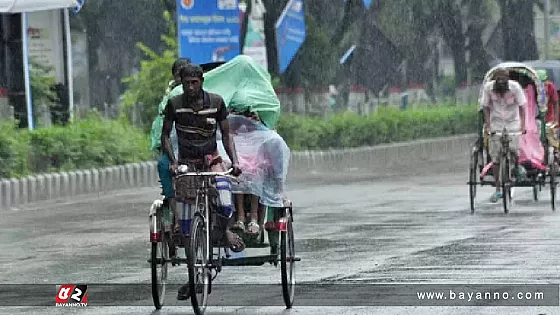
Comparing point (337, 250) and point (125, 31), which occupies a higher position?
point (125, 31)

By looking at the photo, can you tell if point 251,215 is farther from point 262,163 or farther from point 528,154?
point 528,154

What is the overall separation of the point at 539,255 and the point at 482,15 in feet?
124

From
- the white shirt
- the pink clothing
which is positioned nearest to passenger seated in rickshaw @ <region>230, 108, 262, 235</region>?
the white shirt

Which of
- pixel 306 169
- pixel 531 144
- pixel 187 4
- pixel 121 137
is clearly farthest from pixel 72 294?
pixel 306 169

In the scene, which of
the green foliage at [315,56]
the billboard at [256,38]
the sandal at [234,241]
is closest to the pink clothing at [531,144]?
the billboard at [256,38]

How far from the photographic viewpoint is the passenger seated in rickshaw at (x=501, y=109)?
2000cm

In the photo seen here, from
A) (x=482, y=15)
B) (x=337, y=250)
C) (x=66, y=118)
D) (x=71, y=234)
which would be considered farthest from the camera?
(x=482, y=15)

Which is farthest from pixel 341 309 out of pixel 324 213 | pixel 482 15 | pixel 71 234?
pixel 482 15

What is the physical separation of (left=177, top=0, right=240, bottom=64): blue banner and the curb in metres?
2.46

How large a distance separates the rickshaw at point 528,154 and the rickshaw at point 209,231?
814cm

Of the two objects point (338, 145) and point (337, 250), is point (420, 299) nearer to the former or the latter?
point (337, 250)

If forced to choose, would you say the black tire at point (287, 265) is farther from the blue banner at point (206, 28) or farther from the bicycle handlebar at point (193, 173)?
the blue banner at point (206, 28)

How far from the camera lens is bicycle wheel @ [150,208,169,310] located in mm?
10930

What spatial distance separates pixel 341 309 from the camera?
424 inches
